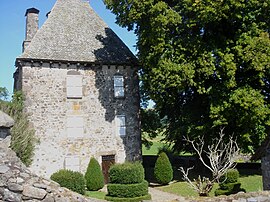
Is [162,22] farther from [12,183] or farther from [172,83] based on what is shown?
[12,183]

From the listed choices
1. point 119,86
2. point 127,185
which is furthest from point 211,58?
point 127,185

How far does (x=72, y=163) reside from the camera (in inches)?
763

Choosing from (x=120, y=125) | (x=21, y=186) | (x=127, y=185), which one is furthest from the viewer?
(x=120, y=125)

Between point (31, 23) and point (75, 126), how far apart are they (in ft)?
27.1

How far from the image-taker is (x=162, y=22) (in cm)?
1694

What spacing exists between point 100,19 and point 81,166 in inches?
447

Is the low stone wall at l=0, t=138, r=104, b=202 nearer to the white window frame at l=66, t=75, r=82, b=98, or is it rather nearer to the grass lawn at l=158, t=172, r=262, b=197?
the grass lawn at l=158, t=172, r=262, b=197

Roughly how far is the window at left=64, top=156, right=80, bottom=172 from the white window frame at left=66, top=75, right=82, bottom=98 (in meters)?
3.91

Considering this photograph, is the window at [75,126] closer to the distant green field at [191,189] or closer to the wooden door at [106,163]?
the wooden door at [106,163]

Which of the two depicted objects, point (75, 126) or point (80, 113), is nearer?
point (75, 126)

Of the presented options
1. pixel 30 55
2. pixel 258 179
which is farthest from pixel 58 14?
pixel 258 179

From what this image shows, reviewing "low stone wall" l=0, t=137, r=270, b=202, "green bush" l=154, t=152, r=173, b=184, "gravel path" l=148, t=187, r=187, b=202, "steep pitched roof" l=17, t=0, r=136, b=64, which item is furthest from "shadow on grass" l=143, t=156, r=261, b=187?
"low stone wall" l=0, t=137, r=270, b=202

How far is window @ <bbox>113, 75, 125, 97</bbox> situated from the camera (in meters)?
21.1

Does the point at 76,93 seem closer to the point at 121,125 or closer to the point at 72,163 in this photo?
the point at 121,125
